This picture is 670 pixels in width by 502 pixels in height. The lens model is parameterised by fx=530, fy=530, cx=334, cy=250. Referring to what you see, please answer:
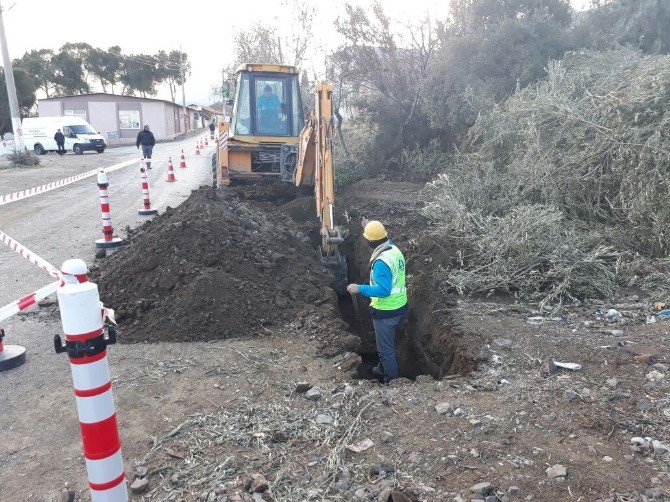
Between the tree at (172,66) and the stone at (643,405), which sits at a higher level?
the tree at (172,66)

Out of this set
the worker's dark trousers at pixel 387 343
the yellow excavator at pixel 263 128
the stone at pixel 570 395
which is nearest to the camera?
the stone at pixel 570 395

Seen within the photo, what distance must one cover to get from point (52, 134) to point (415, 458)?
30.6 metres

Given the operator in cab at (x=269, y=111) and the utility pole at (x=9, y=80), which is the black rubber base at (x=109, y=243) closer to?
the operator in cab at (x=269, y=111)

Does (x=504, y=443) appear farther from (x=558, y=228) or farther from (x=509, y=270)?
(x=558, y=228)

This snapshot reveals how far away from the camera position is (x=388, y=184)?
45.5ft

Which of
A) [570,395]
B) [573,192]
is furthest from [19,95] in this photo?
[570,395]

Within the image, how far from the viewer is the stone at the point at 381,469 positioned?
315cm

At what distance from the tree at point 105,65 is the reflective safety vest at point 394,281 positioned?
60590mm

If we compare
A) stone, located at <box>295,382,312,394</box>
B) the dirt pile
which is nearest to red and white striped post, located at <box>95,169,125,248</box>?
the dirt pile

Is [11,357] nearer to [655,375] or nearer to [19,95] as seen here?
[655,375]

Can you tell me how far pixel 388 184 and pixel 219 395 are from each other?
1033cm

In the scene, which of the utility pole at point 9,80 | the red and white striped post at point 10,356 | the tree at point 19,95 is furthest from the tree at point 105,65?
the red and white striped post at point 10,356

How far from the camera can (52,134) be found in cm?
2845

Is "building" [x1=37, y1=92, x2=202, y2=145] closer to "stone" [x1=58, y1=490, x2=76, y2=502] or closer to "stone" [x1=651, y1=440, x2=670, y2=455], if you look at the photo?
"stone" [x1=58, y1=490, x2=76, y2=502]
